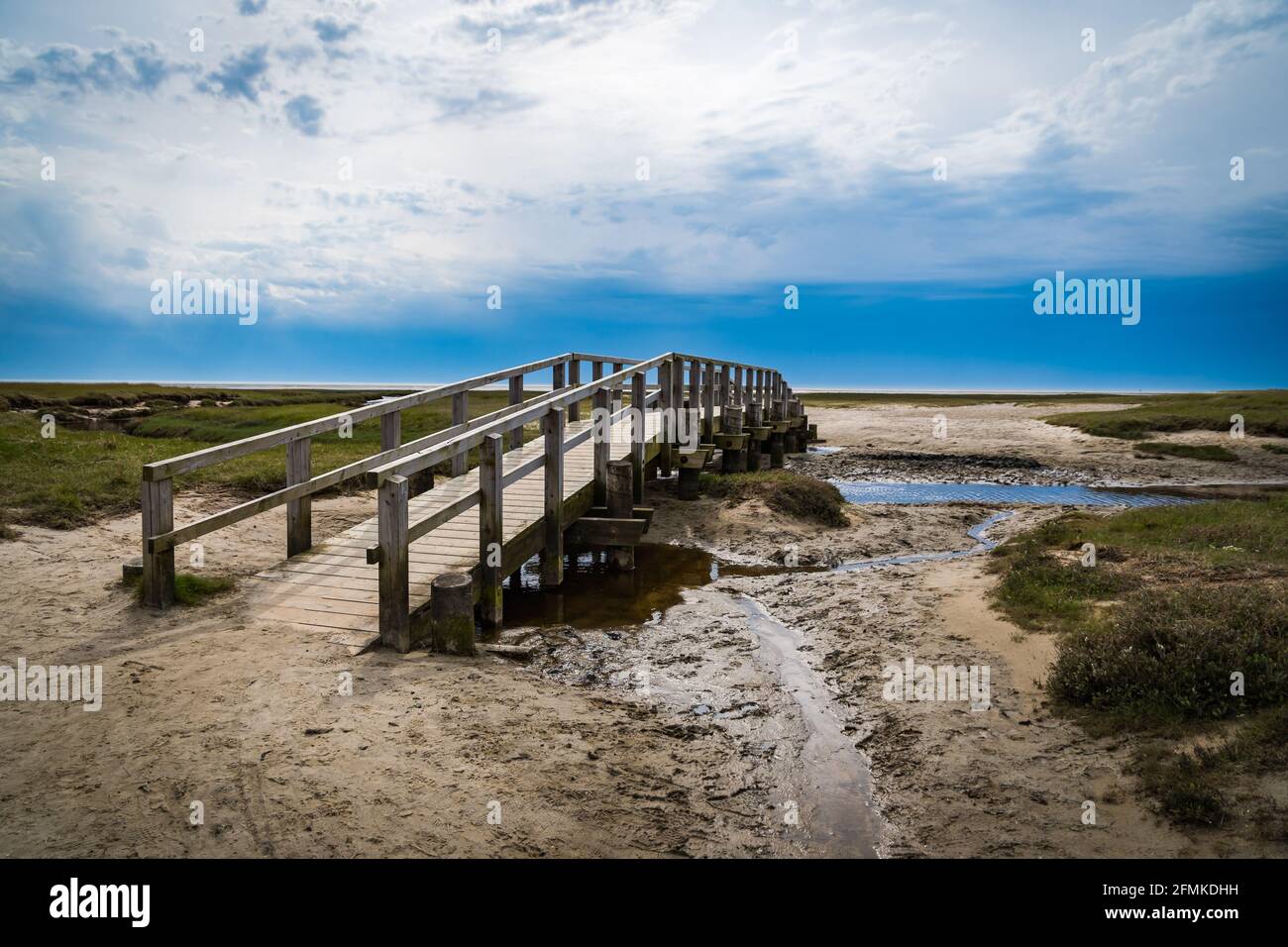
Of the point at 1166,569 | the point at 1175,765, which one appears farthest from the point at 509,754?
the point at 1166,569

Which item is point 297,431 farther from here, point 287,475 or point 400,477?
point 400,477

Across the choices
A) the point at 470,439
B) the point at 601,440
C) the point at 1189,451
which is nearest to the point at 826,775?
the point at 470,439

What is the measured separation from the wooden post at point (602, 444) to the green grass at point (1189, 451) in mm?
21329

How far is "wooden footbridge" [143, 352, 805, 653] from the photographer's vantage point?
253 inches

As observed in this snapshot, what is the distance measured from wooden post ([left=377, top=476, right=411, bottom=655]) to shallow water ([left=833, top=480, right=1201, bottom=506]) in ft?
40.7

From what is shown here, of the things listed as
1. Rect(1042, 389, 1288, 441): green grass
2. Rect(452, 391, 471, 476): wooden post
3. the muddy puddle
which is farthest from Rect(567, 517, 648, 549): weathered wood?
Rect(1042, 389, 1288, 441): green grass

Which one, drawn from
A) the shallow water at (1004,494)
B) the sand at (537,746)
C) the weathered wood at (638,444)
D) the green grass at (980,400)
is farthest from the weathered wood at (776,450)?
the green grass at (980,400)

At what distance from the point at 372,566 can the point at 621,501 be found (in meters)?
3.90

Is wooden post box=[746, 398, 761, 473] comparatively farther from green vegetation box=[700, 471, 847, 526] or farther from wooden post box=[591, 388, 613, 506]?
wooden post box=[591, 388, 613, 506]

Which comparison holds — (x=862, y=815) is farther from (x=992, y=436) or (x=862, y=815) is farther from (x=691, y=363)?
(x=992, y=436)

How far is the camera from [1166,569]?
24.7ft
